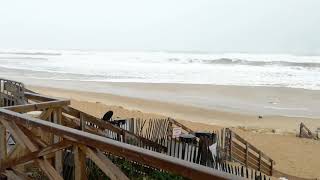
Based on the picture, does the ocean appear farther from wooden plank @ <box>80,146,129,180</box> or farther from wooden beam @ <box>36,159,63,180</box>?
wooden plank @ <box>80,146,129,180</box>

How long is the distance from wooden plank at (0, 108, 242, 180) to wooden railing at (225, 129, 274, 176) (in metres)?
7.19

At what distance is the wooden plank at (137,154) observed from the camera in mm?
2348

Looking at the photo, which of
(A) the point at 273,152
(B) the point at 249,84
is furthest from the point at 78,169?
(B) the point at 249,84

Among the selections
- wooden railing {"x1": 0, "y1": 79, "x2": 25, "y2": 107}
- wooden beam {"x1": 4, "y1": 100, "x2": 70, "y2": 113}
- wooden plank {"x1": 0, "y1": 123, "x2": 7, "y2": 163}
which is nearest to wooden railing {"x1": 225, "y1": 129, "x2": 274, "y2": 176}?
wooden railing {"x1": 0, "y1": 79, "x2": 25, "y2": 107}

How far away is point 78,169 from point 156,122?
22.5ft

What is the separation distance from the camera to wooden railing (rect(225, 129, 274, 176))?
1030 centimetres

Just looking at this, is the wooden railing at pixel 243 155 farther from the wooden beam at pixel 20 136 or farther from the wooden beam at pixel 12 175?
the wooden beam at pixel 20 136

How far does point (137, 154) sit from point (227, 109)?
20.8 m

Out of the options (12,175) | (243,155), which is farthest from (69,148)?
(243,155)

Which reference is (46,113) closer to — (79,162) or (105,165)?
(79,162)

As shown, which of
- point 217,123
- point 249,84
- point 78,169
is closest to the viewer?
point 78,169

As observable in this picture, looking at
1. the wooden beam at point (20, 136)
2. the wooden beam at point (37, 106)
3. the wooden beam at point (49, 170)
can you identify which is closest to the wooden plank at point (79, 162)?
the wooden beam at point (49, 170)

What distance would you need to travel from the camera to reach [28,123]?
12.1 feet

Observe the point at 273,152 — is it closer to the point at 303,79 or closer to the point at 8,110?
the point at 8,110
